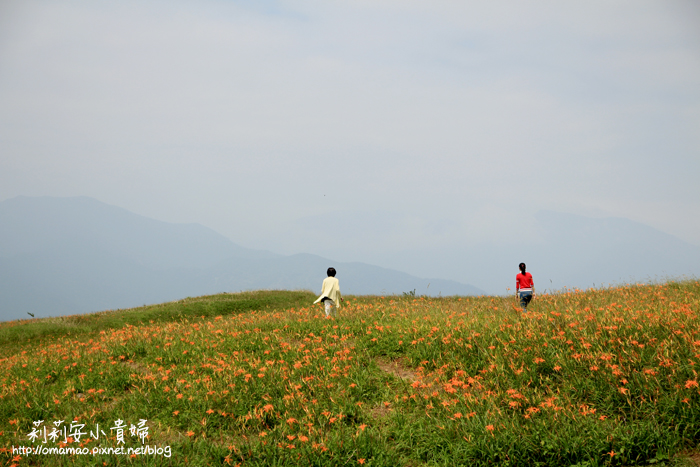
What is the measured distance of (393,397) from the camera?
694cm

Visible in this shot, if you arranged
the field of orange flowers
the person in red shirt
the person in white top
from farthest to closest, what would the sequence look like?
1. the person in red shirt
2. the person in white top
3. the field of orange flowers

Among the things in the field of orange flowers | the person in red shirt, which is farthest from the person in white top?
the person in red shirt

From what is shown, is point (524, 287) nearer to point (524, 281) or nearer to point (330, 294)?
point (524, 281)

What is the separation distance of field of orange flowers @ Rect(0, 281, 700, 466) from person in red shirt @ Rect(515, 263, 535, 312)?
3.93m

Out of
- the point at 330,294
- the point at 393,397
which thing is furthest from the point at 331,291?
the point at 393,397

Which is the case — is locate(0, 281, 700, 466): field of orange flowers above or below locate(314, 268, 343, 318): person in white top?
below

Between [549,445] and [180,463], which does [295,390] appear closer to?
[180,463]

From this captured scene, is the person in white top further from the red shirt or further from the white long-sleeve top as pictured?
the red shirt

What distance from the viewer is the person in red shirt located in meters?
13.9

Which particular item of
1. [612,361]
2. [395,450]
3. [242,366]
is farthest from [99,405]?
[612,361]

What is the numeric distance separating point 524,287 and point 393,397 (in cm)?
881

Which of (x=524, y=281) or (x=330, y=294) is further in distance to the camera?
(x=524, y=281)

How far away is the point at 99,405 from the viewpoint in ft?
25.9

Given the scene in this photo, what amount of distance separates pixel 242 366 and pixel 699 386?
7.61m
